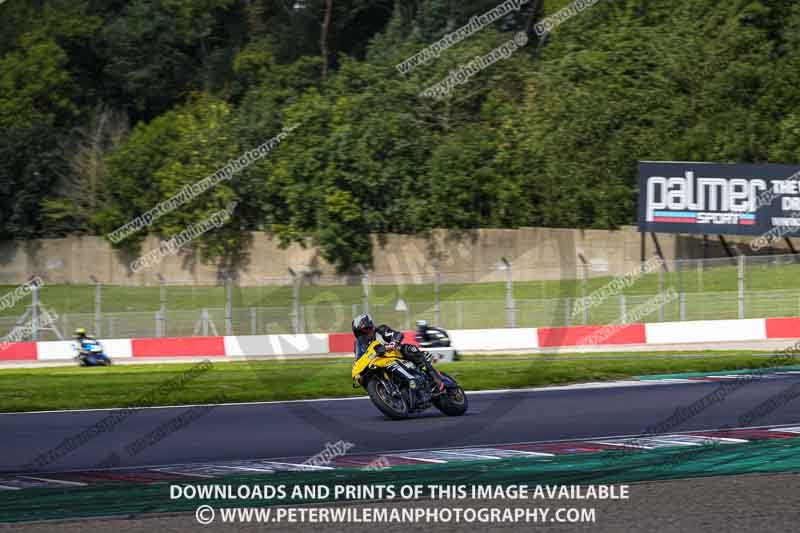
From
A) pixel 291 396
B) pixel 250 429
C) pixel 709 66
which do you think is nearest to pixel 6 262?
pixel 709 66

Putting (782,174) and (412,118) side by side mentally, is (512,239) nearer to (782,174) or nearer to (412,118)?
(412,118)

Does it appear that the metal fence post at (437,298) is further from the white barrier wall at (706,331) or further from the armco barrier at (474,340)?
the white barrier wall at (706,331)

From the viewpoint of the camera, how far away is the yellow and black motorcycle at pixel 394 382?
45.0 ft

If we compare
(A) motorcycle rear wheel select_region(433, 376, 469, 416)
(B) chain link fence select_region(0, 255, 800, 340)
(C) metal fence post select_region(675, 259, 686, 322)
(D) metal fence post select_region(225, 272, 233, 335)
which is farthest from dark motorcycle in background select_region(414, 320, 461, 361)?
(A) motorcycle rear wheel select_region(433, 376, 469, 416)

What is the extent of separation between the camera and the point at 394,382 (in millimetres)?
13938

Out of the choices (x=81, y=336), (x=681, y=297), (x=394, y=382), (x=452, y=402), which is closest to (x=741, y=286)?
(x=681, y=297)

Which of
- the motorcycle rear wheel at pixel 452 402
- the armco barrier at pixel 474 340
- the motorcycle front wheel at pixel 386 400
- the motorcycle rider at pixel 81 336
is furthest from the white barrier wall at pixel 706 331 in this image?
the motorcycle front wheel at pixel 386 400

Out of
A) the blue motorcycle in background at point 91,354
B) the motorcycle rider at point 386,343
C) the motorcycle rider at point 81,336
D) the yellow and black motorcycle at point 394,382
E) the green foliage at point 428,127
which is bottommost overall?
the blue motorcycle in background at point 91,354

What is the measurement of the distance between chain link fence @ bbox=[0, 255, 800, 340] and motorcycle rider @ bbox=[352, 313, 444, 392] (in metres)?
14.2

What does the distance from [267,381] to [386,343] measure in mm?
7196

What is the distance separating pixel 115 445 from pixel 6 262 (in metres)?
38.9

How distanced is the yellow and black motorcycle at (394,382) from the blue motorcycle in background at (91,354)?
17.7m

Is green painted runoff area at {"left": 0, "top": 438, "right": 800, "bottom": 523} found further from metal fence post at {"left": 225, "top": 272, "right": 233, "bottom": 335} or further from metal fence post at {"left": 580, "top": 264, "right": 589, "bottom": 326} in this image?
metal fence post at {"left": 225, "top": 272, "right": 233, "bottom": 335}

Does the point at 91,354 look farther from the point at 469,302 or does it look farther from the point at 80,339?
the point at 469,302
